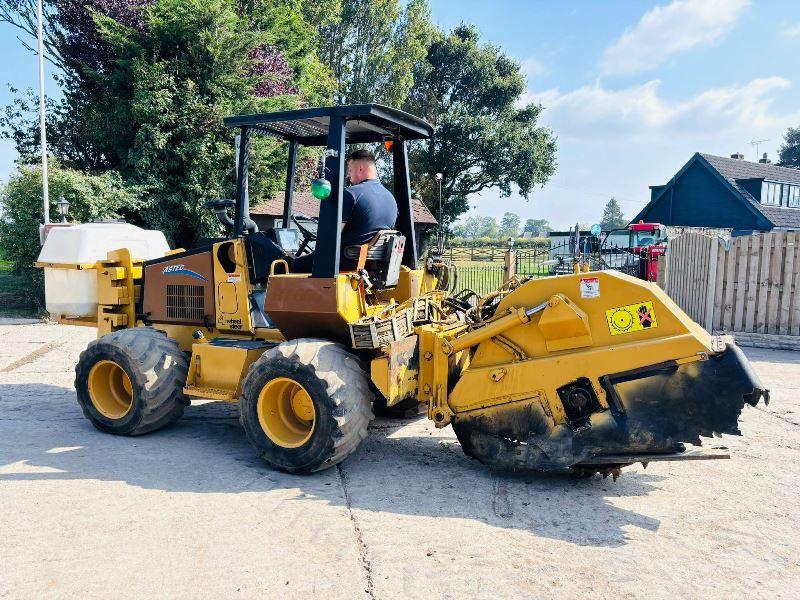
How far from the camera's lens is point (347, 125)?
5.27 metres

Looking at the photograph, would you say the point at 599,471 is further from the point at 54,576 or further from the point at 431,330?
the point at 54,576

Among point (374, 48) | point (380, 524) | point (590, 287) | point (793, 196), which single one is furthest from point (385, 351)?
point (793, 196)

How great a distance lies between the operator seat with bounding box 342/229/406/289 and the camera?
498 cm

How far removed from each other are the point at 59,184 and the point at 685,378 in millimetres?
14837

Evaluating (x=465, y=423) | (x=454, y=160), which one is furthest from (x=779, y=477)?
(x=454, y=160)

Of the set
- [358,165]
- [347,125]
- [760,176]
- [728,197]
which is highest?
[760,176]

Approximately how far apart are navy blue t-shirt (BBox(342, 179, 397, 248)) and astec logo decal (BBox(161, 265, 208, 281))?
1619 millimetres

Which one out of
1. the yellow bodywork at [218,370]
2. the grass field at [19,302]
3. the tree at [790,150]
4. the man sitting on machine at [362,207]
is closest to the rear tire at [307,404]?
the yellow bodywork at [218,370]

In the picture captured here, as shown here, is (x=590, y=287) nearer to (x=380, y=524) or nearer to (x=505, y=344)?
(x=505, y=344)

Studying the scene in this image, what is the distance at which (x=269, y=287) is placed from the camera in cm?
504

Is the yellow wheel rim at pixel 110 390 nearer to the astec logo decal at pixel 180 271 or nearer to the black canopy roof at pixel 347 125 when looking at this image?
the astec logo decal at pixel 180 271

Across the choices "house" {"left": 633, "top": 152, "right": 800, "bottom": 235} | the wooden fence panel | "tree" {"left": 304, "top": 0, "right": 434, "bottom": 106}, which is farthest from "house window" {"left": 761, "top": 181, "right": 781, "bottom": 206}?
the wooden fence panel

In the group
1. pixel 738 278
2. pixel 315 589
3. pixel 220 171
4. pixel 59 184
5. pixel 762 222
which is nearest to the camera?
pixel 315 589

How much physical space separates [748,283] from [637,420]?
8.34 meters
